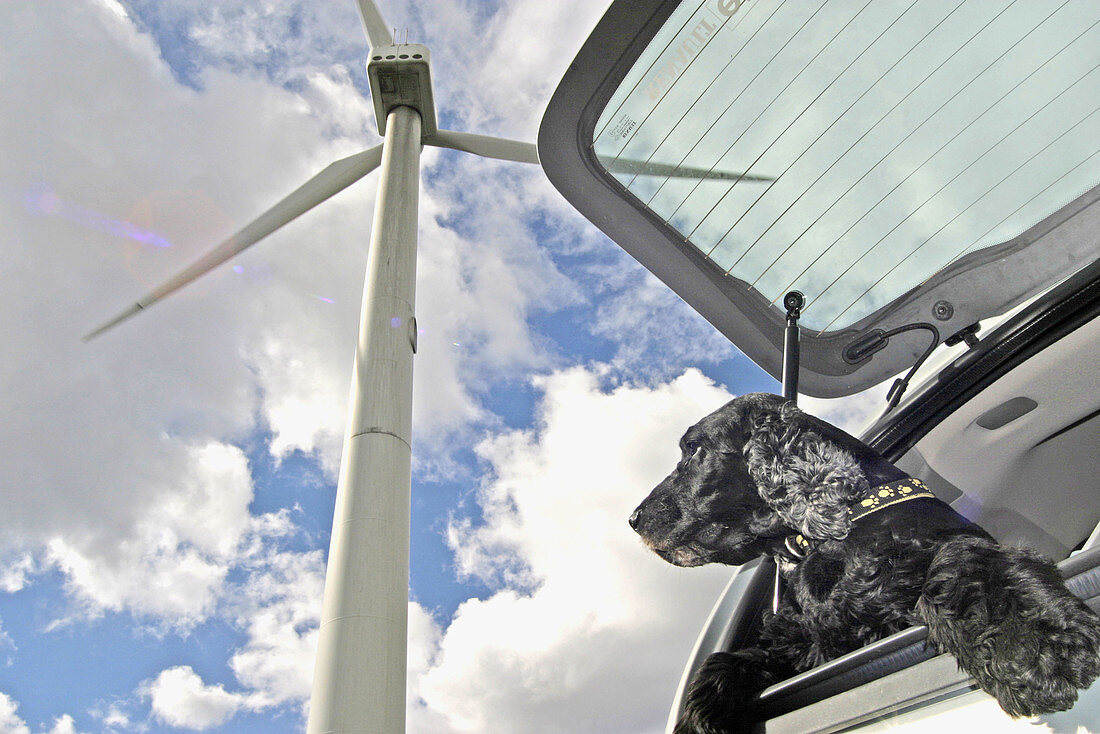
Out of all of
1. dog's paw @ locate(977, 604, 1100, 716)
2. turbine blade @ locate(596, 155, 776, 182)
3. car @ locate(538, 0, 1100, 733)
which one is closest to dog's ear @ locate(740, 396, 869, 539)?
car @ locate(538, 0, 1100, 733)

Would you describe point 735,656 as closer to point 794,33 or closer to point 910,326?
point 910,326

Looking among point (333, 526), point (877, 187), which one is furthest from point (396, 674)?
point (877, 187)

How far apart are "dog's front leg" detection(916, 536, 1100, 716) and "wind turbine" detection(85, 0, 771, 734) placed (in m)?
1.65

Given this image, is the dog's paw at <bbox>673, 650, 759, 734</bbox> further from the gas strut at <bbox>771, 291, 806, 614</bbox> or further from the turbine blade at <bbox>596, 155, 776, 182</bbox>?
the turbine blade at <bbox>596, 155, 776, 182</bbox>

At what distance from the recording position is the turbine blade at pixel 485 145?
11477mm

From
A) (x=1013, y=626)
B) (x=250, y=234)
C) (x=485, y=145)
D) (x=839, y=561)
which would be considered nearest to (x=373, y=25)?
(x=485, y=145)

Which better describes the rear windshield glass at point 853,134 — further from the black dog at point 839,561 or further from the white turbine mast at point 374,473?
the white turbine mast at point 374,473

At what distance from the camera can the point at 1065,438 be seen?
8.83ft

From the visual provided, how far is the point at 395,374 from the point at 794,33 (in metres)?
4.98

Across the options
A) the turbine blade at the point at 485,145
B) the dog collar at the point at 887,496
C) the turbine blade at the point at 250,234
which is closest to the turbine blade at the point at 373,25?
the turbine blade at the point at 485,145

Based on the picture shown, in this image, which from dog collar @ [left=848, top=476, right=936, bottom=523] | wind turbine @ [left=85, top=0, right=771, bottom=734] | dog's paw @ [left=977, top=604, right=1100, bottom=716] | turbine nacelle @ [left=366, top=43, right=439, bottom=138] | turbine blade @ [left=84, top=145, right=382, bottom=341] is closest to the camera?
dog's paw @ [left=977, top=604, right=1100, bottom=716]

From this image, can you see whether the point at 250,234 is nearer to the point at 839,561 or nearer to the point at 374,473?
the point at 374,473

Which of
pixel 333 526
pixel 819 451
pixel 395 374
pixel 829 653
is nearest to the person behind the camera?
pixel 829 653

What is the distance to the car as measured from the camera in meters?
2.47
